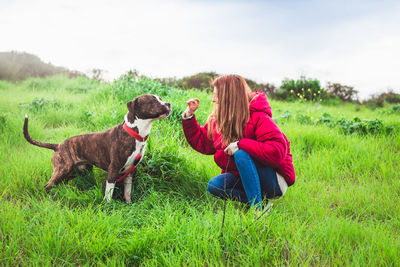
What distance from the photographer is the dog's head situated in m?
3.13

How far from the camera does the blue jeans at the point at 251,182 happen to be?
2846 mm

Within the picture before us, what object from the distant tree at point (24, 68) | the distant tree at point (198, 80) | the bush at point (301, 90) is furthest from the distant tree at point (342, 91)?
the distant tree at point (24, 68)

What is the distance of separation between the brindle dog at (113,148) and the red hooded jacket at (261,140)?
43cm

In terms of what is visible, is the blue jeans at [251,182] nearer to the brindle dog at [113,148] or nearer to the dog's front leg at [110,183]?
the brindle dog at [113,148]

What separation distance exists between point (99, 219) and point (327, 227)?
2119mm

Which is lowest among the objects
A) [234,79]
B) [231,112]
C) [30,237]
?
[30,237]

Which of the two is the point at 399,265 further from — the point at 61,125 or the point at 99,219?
the point at 61,125

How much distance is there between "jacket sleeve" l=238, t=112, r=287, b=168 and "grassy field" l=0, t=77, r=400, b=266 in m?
0.54

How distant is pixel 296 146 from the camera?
5.16m

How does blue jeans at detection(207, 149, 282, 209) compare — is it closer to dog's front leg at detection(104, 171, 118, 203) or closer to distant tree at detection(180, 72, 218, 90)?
dog's front leg at detection(104, 171, 118, 203)

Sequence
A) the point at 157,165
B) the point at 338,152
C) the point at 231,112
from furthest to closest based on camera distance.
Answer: the point at 338,152, the point at 157,165, the point at 231,112

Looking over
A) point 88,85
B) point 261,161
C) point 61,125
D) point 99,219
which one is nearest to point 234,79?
point 261,161

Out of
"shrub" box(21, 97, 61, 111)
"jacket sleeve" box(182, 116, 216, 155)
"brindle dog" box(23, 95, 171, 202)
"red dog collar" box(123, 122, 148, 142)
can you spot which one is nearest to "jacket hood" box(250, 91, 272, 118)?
"jacket sleeve" box(182, 116, 216, 155)

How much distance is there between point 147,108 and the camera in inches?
123
